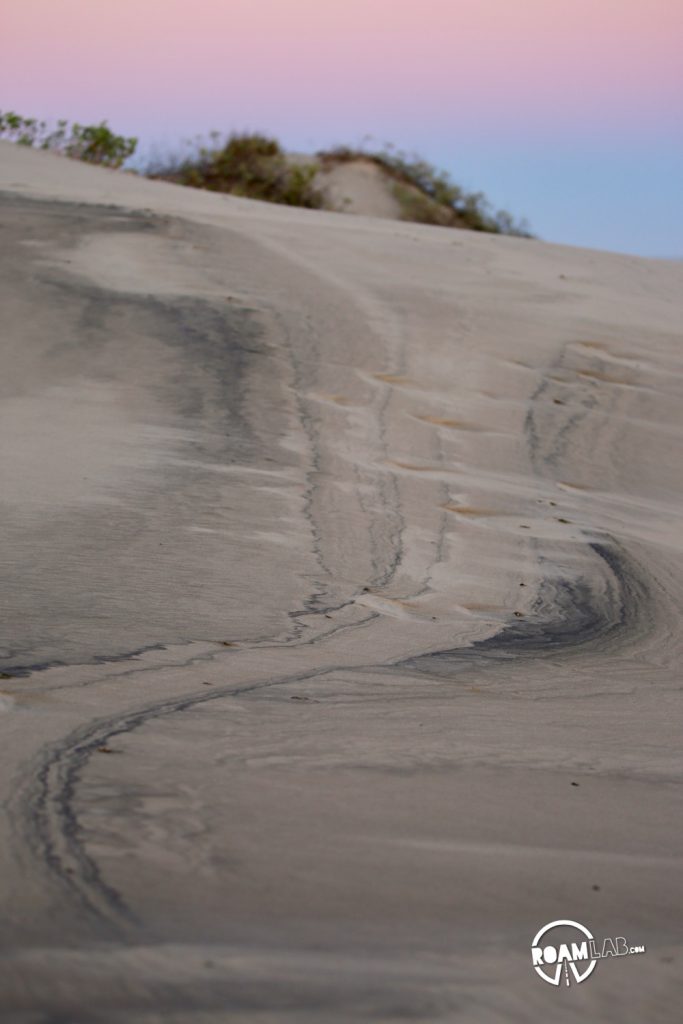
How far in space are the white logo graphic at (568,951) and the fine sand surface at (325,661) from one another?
1cm

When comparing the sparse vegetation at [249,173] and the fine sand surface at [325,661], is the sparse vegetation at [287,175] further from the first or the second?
the fine sand surface at [325,661]

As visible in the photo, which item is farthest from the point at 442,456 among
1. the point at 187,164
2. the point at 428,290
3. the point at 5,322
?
the point at 187,164

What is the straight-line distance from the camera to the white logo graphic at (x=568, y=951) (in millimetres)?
869

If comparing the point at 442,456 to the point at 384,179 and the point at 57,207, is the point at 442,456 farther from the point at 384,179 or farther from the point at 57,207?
the point at 384,179

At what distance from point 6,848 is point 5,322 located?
2.56m

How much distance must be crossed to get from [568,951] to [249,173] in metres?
13.4

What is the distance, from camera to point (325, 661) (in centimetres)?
148

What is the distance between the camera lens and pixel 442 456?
2.73 m

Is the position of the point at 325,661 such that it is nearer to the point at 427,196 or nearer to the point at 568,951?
the point at 568,951

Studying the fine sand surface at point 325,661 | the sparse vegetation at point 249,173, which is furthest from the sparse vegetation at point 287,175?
the fine sand surface at point 325,661

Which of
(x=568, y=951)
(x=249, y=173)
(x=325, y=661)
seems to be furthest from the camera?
(x=249, y=173)

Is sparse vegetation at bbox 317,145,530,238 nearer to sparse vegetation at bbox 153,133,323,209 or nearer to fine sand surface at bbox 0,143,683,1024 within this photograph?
sparse vegetation at bbox 153,133,323,209

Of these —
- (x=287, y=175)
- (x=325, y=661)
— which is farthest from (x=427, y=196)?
(x=325, y=661)

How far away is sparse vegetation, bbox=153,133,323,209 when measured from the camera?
44.1 feet
